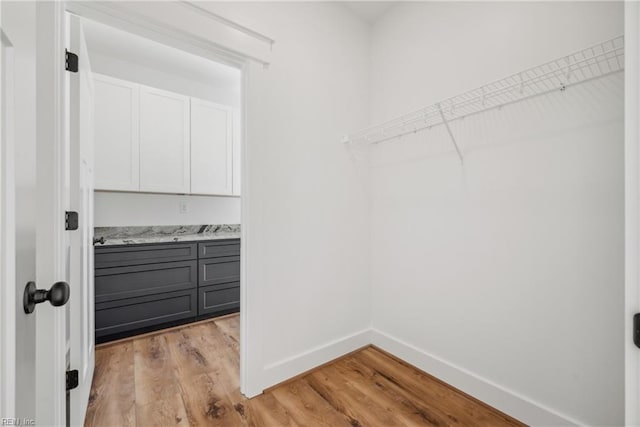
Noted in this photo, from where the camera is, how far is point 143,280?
258cm

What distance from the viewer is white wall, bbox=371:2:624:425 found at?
1263 millimetres

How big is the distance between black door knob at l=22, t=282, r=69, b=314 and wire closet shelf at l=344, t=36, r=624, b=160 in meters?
1.77

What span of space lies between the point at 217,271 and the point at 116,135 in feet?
5.43

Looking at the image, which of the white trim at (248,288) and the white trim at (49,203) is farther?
the white trim at (248,288)

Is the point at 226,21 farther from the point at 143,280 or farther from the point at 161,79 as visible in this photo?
the point at 143,280

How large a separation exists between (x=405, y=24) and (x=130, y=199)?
3.13m

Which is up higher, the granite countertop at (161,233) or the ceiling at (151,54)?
the ceiling at (151,54)

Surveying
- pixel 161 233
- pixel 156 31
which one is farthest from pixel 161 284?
pixel 156 31

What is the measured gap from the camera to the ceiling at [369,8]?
217 cm

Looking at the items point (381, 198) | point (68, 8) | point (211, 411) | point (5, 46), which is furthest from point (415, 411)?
point (68, 8)

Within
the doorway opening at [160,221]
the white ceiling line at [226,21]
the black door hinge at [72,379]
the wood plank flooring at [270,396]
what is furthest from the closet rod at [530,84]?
the black door hinge at [72,379]
